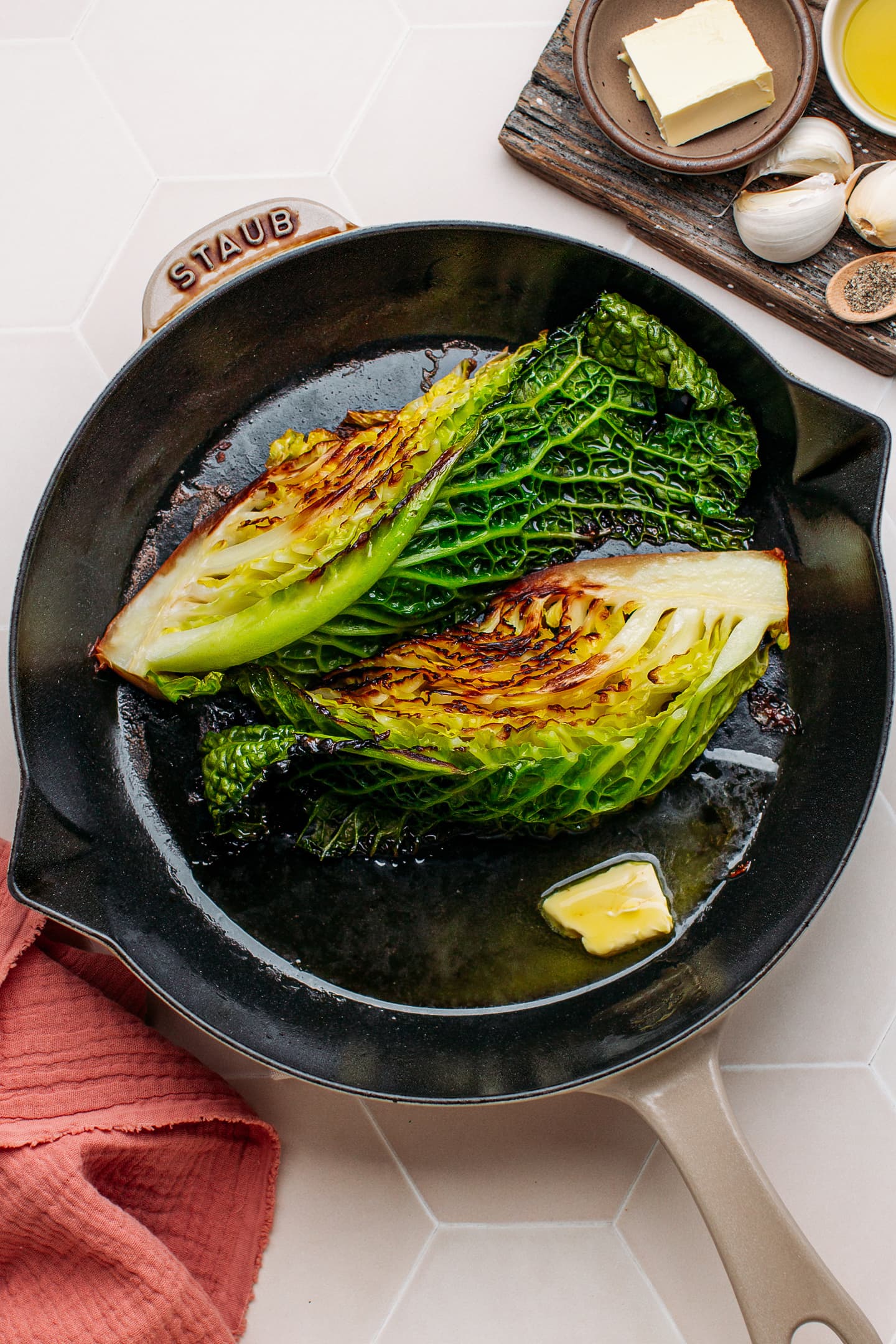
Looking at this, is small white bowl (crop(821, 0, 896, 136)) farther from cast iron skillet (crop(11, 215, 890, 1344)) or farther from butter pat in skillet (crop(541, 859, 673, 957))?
butter pat in skillet (crop(541, 859, 673, 957))

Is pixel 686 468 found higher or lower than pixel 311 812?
higher

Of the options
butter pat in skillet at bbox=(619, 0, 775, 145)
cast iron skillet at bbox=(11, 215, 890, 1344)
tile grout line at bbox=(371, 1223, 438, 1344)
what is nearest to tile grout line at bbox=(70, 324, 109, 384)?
cast iron skillet at bbox=(11, 215, 890, 1344)

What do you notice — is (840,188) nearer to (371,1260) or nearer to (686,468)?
(686,468)

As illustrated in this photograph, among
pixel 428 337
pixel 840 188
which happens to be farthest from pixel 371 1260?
pixel 840 188

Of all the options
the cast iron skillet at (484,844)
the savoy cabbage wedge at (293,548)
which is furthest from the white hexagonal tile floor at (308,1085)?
the savoy cabbage wedge at (293,548)

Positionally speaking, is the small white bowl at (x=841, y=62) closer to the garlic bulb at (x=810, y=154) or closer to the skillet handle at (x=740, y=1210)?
the garlic bulb at (x=810, y=154)

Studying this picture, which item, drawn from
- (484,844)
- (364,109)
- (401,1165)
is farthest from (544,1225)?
(364,109)
